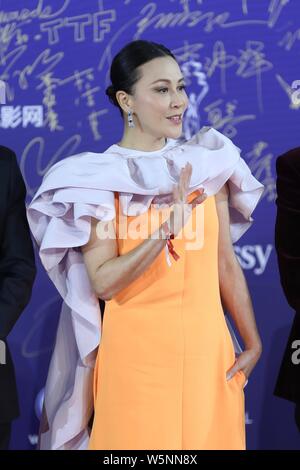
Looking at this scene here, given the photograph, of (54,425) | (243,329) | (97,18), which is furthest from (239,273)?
(97,18)

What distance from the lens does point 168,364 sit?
100.0 inches

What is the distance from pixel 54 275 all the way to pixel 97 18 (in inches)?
42.0

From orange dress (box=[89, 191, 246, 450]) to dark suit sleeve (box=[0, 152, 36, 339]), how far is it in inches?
9.9

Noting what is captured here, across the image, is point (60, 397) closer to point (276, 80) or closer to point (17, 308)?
point (17, 308)

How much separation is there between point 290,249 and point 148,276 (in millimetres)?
419

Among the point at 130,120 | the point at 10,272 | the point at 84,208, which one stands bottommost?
the point at 10,272

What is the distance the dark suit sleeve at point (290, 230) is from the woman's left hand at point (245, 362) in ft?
0.67

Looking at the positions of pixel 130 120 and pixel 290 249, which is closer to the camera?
pixel 290 249

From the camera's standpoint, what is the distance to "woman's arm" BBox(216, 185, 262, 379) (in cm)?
272

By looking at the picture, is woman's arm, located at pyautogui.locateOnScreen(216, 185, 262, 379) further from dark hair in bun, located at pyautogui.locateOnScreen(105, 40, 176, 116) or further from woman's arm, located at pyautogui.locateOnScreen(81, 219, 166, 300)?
dark hair in bun, located at pyautogui.locateOnScreen(105, 40, 176, 116)

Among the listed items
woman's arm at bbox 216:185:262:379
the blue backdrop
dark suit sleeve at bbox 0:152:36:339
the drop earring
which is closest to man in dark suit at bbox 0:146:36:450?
dark suit sleeve at bbox 0:152:36:339

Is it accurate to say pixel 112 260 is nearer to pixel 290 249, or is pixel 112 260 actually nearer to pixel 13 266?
pixel 13 266

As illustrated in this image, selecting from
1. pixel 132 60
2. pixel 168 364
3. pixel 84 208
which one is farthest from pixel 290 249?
Result: pixel 132 60

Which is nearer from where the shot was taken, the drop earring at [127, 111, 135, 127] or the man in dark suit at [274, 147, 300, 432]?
the man in dark suit at [274, 147, 300, 432]
